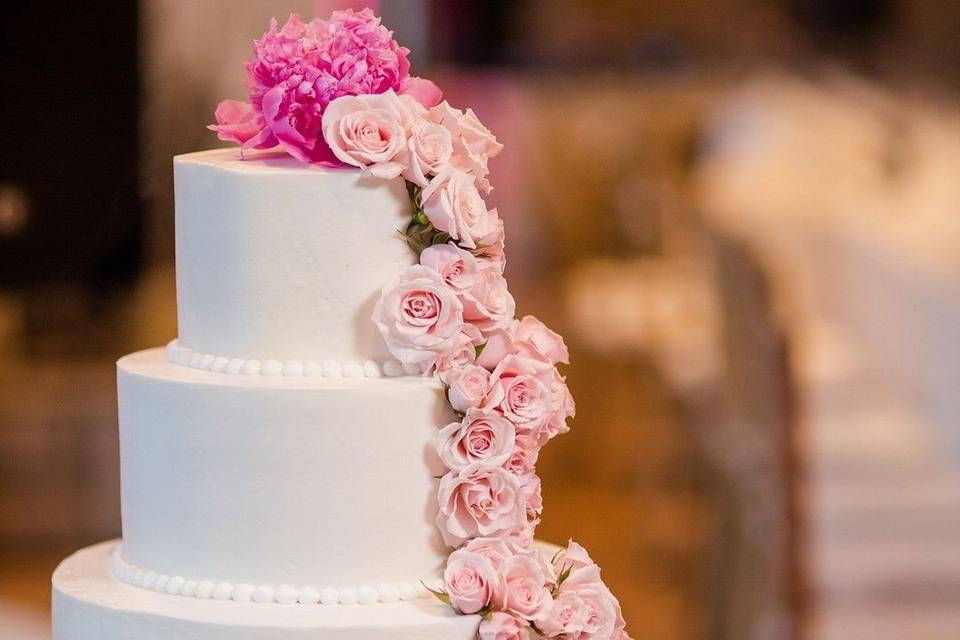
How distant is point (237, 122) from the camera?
197 centimetres

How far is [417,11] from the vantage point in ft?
22.9

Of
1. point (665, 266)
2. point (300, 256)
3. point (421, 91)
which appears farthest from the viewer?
point (665, 266)

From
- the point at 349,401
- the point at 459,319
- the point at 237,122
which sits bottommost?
the point at 349,401

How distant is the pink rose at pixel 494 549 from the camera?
1.75m

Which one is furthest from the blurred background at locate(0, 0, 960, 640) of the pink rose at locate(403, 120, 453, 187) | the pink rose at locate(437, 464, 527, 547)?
the pink rose at locate(403, 120, 453, 187)

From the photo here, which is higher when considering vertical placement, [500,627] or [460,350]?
[460,350]

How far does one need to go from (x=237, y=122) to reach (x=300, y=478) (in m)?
0.53

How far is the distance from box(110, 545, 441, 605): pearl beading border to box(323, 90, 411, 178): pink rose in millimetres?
520

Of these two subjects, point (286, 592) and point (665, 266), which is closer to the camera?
point (286, 592)

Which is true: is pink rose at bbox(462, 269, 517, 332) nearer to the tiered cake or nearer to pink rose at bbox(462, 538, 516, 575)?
the tiered cake

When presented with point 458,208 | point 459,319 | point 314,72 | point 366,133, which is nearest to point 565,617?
point 459,319

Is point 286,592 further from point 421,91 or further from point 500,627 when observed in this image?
point 421,91

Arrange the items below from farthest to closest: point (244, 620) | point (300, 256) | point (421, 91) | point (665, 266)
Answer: point (665, 266) < point (421, 91) < point (300, 256) < point (244, 620)

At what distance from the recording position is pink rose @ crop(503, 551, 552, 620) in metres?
1.74
